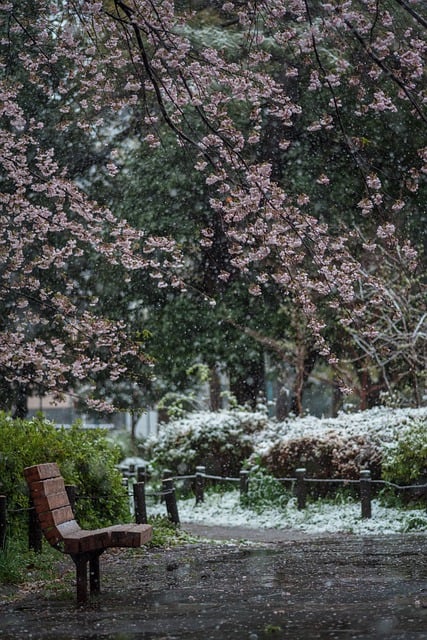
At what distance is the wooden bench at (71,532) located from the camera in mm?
6672

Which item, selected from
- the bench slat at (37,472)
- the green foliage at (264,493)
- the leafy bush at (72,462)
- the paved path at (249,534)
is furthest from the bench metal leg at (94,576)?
the green foliage at (264,493)

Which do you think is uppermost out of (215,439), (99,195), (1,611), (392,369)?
(99,195)

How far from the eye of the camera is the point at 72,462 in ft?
35.4

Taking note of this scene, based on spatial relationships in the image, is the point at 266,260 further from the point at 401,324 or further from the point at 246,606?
the point at 246,606

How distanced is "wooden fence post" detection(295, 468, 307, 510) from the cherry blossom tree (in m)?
2.03

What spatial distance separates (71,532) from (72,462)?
12.2 feet

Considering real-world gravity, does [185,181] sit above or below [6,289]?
above

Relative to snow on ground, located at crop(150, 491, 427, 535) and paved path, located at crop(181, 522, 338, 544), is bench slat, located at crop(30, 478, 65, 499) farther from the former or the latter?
snow on ground, located at crop(150, 491, 427, 535)

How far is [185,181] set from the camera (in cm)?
2069

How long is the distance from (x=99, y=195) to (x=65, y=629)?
1652 cm

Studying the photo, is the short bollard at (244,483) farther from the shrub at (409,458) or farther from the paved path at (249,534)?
the shrub at (409,458)

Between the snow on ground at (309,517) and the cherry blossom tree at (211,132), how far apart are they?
265 cm

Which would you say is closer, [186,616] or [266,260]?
[186,616]

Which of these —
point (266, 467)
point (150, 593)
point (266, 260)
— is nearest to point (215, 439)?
point (266, 467)
